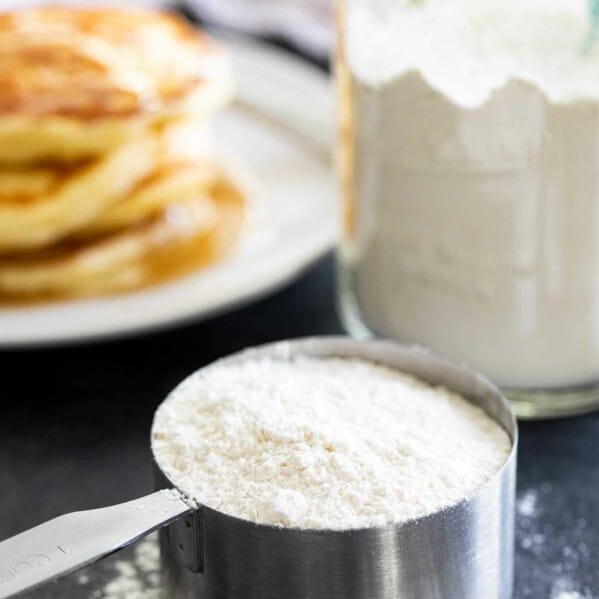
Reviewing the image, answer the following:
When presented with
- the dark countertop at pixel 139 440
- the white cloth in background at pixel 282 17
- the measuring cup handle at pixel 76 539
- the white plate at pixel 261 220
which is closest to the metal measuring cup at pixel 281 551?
the measuring cup handle at pixel 76 539

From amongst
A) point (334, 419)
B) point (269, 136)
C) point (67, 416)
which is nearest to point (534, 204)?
point (334, 419)

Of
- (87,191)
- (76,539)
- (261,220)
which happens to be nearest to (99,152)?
(87,191)

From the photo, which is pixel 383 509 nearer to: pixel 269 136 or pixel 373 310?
pixel 373 310

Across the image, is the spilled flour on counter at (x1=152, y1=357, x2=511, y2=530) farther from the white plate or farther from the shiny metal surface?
the white plate

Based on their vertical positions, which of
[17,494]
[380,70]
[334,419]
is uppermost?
[380,70]

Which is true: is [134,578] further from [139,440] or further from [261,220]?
[261,220]

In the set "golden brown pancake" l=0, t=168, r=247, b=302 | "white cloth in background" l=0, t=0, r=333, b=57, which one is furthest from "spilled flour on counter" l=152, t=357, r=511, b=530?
"white cloth in background" l=0, t=0, r=333, b=57

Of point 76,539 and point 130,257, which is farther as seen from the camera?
point 130,257

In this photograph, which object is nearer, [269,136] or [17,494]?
[17,494]
